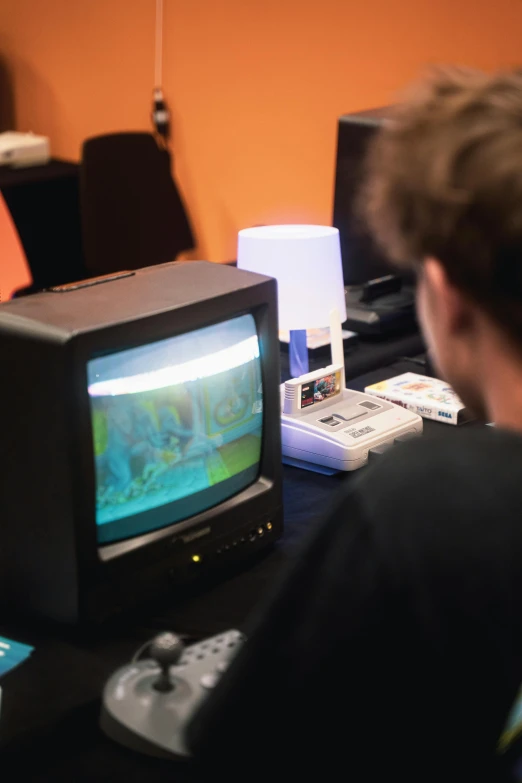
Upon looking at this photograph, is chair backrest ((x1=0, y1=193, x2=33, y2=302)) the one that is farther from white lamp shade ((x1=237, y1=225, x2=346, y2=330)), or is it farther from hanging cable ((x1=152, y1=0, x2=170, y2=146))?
hanging cable ((x1=152, y1=0, x2=170, y2=146))

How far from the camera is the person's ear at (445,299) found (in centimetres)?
77

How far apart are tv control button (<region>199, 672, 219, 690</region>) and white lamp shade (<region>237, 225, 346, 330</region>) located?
93 centimetres

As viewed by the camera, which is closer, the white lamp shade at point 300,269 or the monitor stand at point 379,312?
the white lamp shade at point 300,269

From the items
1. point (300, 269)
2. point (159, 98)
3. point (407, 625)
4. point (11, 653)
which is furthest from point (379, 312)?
point (159, 98)

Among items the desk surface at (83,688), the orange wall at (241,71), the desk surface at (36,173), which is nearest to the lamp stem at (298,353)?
the desk surface at (83,688)

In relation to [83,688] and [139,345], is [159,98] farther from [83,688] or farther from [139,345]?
[83,688]

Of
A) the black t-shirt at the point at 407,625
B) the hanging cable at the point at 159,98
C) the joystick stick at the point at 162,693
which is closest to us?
the black t-shirt at the point at 407,625

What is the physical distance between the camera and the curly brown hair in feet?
2.30

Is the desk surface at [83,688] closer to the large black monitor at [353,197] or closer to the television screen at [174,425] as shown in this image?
the television screen at [174,425]

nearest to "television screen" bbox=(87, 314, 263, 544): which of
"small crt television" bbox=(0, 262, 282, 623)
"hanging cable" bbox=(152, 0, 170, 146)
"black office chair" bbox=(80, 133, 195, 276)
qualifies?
"small crt television" bbox=(0, 262, 282, 623)

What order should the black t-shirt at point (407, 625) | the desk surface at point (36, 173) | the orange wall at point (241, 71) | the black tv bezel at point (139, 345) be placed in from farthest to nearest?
the desk surface at point (36, 173), the orange wall at point (241, 71), the black tv bezel at point (139, 345), the black t-shirt at point (407, 625)

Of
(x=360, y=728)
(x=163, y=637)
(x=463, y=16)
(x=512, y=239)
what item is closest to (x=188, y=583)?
(x=163, y=637)

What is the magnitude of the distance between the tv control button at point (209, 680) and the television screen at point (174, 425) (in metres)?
0.24

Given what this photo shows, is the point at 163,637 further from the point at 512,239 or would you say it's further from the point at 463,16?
the point at 463,16
